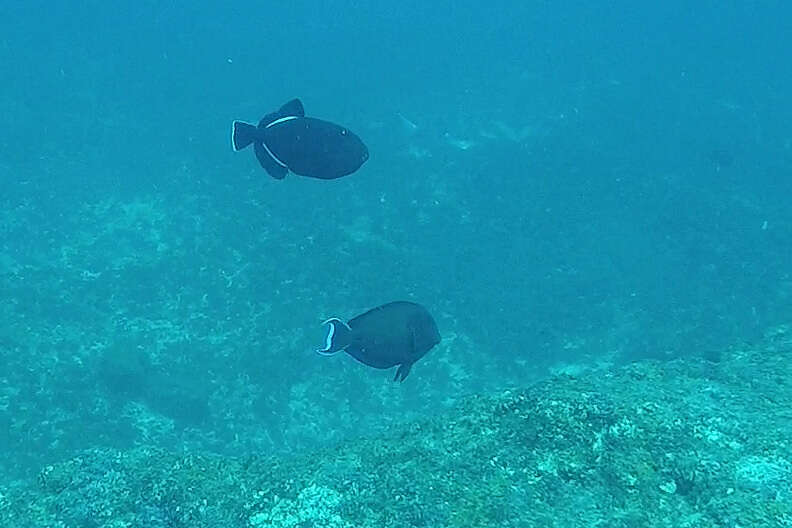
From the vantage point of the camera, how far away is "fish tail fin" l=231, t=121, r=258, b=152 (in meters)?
4.18

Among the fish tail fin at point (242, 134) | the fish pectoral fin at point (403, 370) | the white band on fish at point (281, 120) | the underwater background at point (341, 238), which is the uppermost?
the white band on fish at point (281, 120)

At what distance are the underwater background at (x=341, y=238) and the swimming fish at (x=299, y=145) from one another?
2217 millimetres

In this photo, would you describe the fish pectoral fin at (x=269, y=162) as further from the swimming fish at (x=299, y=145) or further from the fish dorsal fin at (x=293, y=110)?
the fish dorsal fin at (x=293, y=110)

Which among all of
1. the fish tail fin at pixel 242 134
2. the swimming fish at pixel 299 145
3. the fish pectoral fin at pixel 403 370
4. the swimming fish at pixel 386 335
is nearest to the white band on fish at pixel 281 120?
the swimming fish at pixel 299 145

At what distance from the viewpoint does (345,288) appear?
1475 cm

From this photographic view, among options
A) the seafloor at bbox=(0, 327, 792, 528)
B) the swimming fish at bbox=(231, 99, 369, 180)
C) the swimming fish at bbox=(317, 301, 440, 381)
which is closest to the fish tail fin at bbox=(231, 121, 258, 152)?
the swimming fish at bbox=(231, 99, 369, 180)

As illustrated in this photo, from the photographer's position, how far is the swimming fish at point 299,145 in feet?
13.7

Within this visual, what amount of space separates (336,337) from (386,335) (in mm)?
361

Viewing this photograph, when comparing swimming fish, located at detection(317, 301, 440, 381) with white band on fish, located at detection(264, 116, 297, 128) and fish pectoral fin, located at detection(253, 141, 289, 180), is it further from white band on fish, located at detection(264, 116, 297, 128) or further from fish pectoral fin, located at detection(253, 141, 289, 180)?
white band on fish, located at detection(264, 116, 297, 128)

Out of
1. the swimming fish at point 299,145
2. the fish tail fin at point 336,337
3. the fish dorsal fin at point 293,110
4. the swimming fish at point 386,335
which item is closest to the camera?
the fish tail fin at point 336,337

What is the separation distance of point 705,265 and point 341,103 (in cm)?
1614

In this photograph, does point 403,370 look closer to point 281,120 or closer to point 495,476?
point 495,476

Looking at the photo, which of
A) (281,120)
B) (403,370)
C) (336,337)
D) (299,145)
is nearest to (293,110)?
(281,120)

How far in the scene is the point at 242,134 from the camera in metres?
4.20
